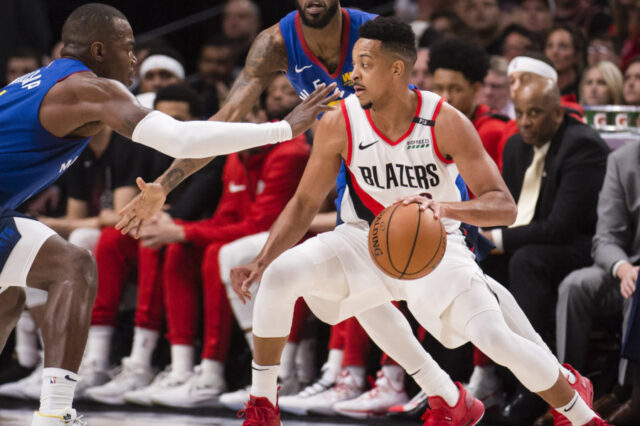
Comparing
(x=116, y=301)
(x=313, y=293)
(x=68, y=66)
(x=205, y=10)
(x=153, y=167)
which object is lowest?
(x=116, y=301)

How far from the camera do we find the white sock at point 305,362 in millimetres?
5863

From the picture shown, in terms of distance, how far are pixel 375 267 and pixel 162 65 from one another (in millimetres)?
3544

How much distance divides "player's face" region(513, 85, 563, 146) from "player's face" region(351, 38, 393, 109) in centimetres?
139

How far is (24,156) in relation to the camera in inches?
156

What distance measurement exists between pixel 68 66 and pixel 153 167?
7.80ft

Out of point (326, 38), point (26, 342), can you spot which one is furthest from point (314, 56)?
point (26, 342)

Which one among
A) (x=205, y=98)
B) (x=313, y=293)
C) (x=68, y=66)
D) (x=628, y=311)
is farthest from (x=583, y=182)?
(x=205, y=98)

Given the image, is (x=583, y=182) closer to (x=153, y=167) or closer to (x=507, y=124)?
(x=507, y=124)

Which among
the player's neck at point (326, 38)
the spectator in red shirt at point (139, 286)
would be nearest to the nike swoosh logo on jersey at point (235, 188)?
the spectator in red shirt at point (139, 286)

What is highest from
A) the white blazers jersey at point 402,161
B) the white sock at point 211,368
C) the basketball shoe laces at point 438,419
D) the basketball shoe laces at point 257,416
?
the white blazers jersey at point 402,161

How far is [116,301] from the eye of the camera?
244 inches

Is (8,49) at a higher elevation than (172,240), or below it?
higher

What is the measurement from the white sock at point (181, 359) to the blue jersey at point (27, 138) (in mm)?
2029

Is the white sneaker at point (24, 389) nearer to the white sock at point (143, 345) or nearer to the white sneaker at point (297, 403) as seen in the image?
the white sock at point (143, 345)
